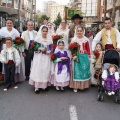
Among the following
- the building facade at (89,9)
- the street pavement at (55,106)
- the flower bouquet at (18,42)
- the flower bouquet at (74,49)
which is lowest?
the street pavement at (55,106)

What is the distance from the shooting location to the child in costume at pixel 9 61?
248 inches

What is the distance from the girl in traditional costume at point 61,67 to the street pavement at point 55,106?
0.29 metres

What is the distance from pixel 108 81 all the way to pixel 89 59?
1249 millimetres

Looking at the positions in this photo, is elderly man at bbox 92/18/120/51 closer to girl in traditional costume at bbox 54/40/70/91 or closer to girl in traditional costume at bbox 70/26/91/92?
girl in traditional costume at bbox 70/26/91/92

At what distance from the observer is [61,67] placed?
6121 mm

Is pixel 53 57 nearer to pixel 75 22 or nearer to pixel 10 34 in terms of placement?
pixel 10 34

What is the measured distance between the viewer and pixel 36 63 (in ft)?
20.0

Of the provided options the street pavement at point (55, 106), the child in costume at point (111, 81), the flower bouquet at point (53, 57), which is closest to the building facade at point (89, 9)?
the flower bouquet at point (53, 57)

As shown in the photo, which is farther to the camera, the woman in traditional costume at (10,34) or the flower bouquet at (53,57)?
the woman in traditional costume at (10,34)

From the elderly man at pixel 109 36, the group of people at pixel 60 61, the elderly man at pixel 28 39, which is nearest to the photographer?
the group of people at pixel 60 61

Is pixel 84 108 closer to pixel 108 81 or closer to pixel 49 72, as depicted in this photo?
pixel 108 81

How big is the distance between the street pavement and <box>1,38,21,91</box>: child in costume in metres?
0.34

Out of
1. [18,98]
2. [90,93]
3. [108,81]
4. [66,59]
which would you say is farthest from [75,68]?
[18,98]

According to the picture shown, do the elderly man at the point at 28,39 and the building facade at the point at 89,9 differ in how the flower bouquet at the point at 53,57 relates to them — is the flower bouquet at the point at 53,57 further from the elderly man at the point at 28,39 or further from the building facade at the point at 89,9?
the building facade at the point at 89,9
